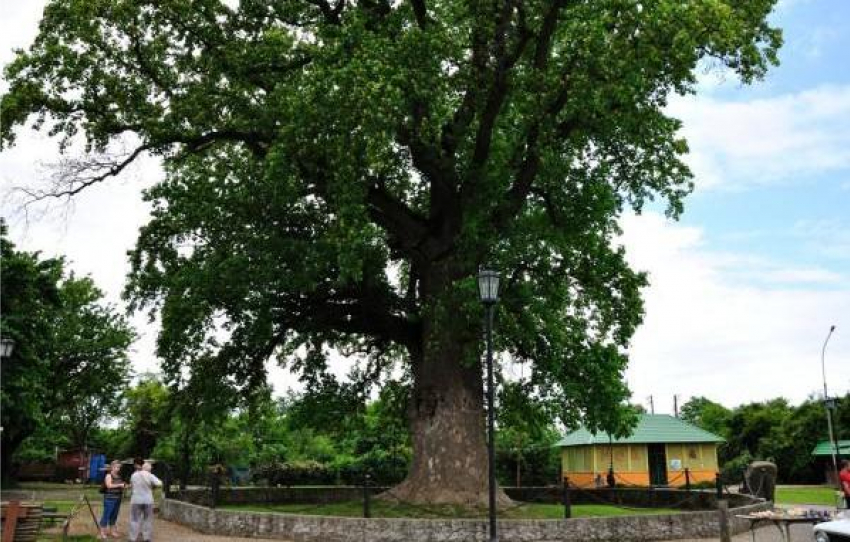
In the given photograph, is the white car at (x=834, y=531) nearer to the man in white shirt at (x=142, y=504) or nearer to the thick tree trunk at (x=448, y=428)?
the thick tree trunk at (x=448, y=428)

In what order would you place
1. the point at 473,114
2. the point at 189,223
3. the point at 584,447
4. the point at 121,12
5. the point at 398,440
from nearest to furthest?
the point at 121,12 < the point at 473,114 < the point at 189,223 < the point at 398,440 < the point at 584,447

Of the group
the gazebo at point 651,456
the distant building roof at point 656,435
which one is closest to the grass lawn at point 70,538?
→ the distant building roof at point 656,435

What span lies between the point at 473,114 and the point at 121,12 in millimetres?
8445

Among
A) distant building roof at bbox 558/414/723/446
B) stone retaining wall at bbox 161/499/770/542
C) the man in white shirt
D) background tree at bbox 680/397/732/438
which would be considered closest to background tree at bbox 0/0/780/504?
stone retaining wall at bbox 161/499/770/542

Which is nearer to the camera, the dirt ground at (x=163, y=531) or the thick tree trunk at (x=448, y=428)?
the dirt ground at (x=163, y=531)

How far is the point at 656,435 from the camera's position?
4634 centimetres

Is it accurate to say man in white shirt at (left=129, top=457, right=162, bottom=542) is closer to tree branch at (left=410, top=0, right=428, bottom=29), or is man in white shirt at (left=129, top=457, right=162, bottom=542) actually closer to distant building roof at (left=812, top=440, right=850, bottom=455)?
tree branch at (left=410, top=0, right=428, bottom=29)

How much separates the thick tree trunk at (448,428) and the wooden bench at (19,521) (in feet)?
26.6

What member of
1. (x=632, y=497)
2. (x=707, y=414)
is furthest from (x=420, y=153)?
(x=707, y=414)

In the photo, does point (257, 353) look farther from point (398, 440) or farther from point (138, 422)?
point (138, 422)

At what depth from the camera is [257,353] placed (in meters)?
23.5

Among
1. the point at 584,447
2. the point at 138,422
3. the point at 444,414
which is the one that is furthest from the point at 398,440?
the point at 444,414

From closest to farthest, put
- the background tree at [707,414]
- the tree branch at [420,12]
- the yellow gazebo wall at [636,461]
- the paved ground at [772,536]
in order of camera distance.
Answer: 1. the paved ground at [772,536]
2. the tree branch at [420,12]
3. the yellow gazebo wall at [636,461]
4. the background tree at [707,414]

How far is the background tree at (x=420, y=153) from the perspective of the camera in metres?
17.4
